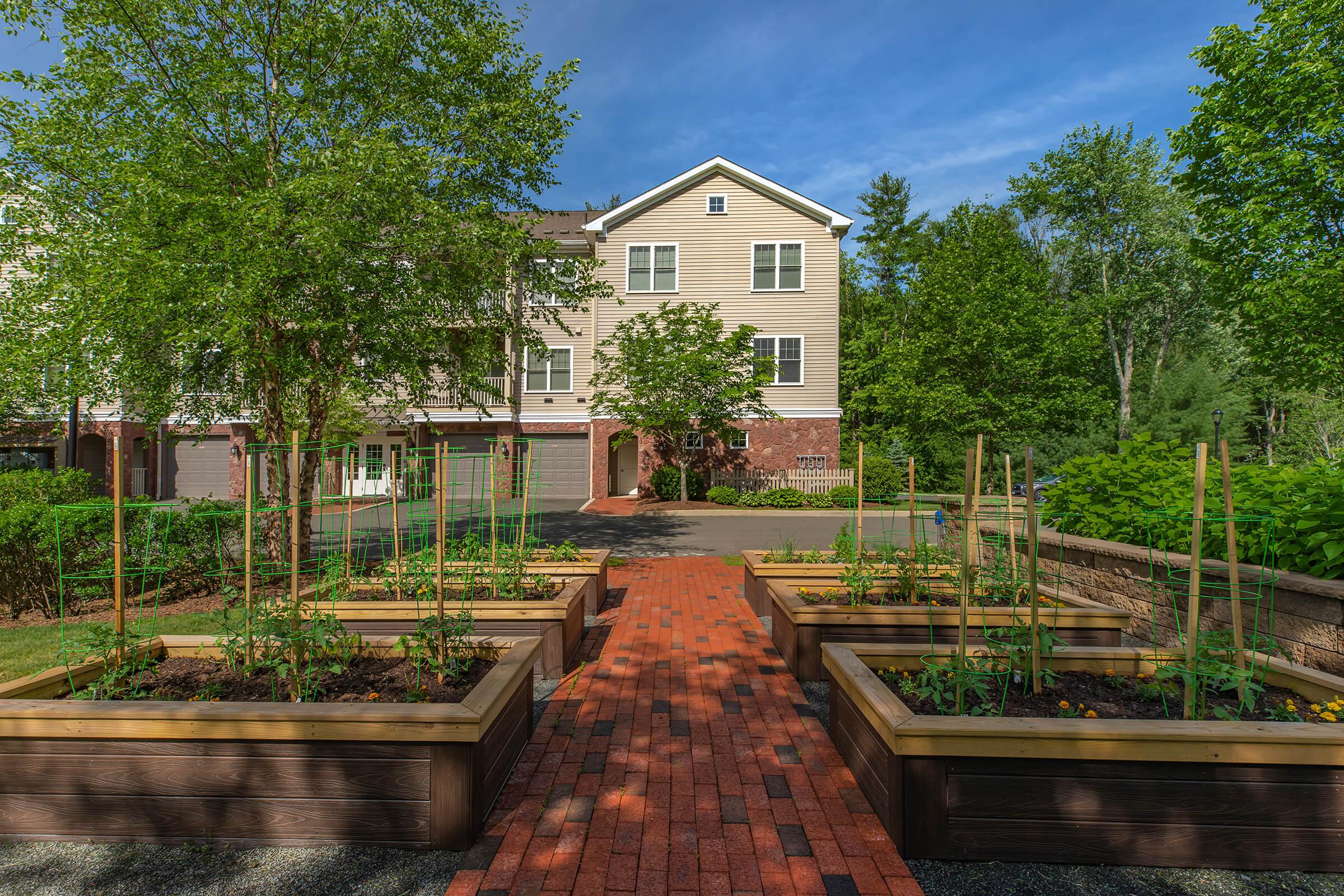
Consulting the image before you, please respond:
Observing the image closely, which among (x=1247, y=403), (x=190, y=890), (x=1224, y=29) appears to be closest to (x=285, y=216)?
(x=190, y=890)

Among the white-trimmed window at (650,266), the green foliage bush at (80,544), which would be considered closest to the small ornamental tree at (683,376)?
the white-trimmed window at (650,266)

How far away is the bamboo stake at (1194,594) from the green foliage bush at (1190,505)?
325 millimetres

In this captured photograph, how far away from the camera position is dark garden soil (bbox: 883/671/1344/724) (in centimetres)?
286

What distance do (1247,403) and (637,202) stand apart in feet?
96.8

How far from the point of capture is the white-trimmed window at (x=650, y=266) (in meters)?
20.7

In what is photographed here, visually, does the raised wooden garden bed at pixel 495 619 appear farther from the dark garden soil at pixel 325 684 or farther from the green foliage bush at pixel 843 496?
the green foliage bush at pixel 843 496

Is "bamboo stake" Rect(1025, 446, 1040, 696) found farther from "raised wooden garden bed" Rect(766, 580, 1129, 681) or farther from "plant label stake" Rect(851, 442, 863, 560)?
"plant label stake" Rect(851, 442, 863, 560)

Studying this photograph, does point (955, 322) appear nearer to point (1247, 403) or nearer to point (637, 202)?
point (637, 202)

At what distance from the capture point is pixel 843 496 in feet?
60.0

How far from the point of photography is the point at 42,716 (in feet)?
8.40

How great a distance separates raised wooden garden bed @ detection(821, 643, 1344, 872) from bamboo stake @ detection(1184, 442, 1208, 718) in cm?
26

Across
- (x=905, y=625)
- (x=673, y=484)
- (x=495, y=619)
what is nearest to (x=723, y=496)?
(x=673, y=484)

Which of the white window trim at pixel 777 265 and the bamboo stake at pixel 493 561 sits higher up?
the white window trim at pixel 777 265

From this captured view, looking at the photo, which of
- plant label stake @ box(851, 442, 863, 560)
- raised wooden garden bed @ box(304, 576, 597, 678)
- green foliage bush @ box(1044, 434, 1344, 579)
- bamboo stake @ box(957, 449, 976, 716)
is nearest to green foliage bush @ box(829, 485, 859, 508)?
green foliage bush @ box(1044, 434, 1344, 579)
